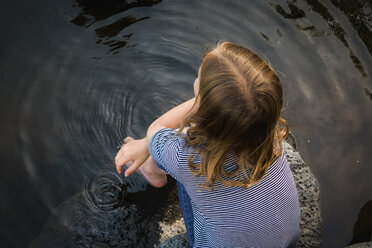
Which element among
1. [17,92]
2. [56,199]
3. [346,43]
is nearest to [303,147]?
[346,43]

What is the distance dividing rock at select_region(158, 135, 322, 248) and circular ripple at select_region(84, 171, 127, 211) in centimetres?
50

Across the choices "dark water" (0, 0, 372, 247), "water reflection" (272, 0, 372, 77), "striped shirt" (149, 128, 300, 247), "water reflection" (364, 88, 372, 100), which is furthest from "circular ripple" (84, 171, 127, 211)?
"water reflection" (272, 0, 372, 77)

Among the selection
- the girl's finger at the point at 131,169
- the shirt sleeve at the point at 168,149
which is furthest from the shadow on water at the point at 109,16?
the shirt sleeve at the point at 168,149

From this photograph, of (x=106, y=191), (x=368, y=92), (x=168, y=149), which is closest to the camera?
(x=168, y=149)

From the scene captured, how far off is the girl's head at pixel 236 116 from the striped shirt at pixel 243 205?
5 centimetres

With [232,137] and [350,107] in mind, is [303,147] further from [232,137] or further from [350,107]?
[232,137]

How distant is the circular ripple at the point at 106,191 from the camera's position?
3010 mm

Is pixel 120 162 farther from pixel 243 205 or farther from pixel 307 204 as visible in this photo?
pixel 307 204

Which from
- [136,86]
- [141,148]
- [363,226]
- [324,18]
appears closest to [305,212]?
[363,226]

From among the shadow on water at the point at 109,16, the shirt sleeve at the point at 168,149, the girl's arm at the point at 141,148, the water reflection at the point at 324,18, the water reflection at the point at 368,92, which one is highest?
the water reflection at the point at 324,18

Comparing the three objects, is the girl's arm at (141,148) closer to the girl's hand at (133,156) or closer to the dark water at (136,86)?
the girl's hand at (133,156)

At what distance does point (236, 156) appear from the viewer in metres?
1.83

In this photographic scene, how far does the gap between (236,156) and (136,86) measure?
6.99 ft

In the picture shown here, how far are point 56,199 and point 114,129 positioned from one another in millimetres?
813
